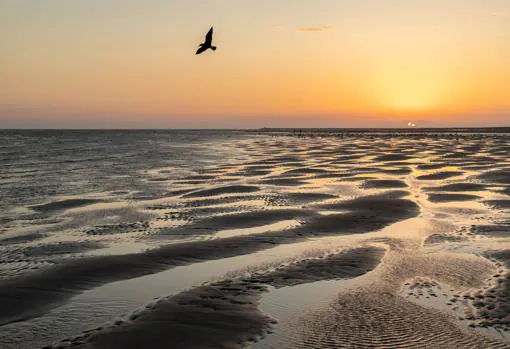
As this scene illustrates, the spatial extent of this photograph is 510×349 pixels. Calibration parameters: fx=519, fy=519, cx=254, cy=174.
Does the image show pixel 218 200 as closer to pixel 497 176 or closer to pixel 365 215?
pixel 365 215

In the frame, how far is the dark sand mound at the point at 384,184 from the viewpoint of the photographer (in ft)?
83.5

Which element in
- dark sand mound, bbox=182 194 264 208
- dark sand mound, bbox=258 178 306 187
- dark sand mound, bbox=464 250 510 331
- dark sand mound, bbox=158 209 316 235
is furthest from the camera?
dark sand mound, bbox=258 178 306 187

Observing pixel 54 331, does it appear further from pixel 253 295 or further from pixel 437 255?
pixel 437 255

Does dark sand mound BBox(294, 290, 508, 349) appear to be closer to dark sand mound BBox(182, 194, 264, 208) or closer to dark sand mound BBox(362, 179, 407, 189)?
dark sand mound BBox(182, 194, 264, 208)

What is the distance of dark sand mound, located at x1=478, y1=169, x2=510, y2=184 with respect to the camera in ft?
→ 89.5

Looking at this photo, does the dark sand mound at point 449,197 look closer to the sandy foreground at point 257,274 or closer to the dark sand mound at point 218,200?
the sandy foreground at point 257,274

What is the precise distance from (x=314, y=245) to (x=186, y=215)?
18.8 feet

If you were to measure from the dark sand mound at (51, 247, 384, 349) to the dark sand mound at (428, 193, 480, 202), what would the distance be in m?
11.9

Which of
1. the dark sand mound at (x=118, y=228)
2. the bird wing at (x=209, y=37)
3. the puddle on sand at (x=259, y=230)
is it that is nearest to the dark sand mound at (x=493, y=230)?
the puddle on sand at (x=259, y=230)

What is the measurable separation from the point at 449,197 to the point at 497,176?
31.3 ft

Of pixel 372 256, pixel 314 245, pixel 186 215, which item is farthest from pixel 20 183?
pixel 372 256

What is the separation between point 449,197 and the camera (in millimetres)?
21844

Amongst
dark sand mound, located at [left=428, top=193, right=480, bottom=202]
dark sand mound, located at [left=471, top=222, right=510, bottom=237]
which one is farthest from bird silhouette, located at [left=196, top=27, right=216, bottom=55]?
dark sand mound, located at [left=428, top=193, right=480, bottom=202]

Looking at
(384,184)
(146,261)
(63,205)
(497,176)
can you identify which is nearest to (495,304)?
(146,261)
